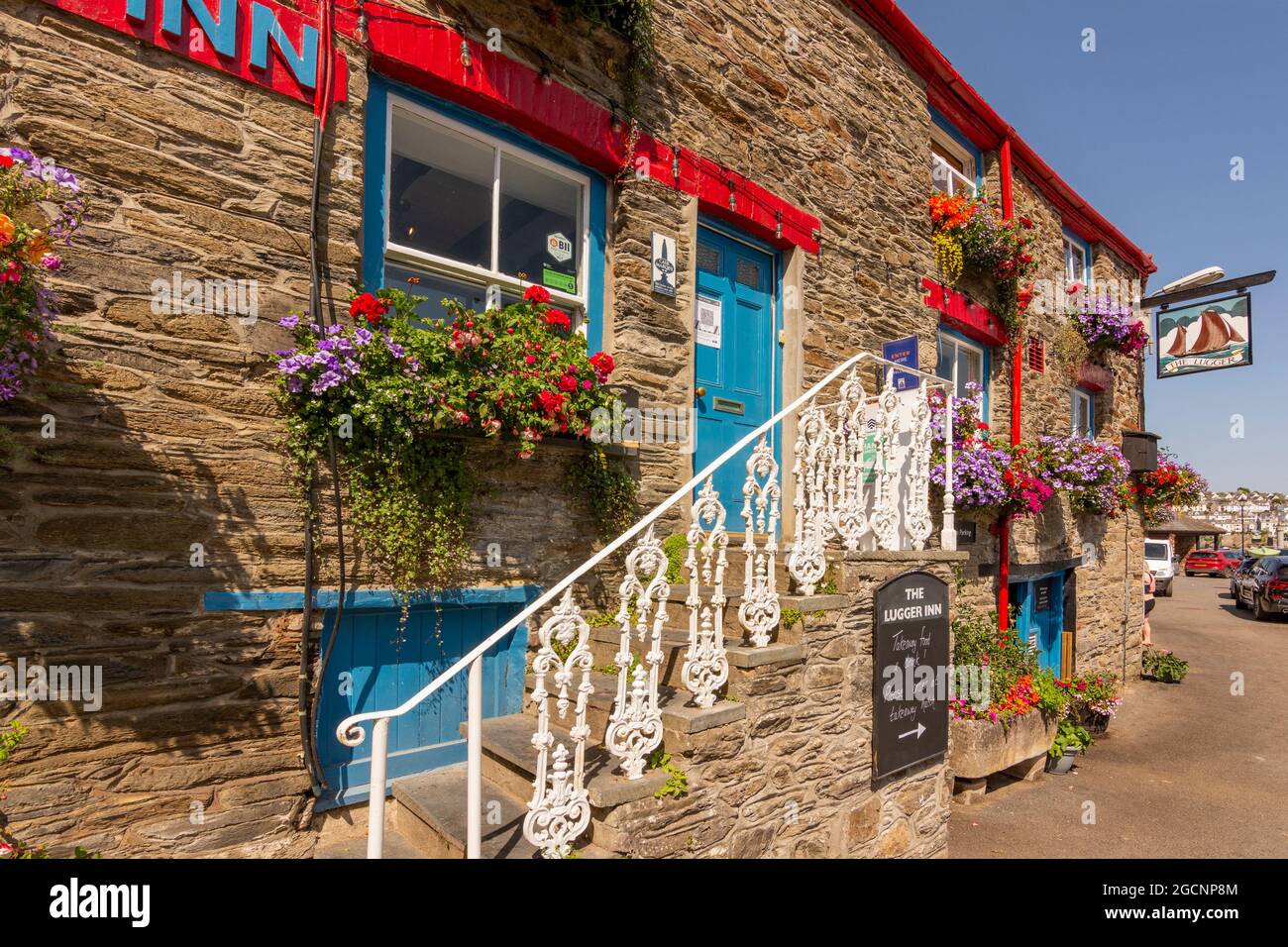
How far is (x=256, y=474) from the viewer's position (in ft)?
11.0

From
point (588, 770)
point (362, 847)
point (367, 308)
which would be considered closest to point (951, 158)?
point (367, 308)

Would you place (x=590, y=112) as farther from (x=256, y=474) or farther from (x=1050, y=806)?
(x=1050, y=806)

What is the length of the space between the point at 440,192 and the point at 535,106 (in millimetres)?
842

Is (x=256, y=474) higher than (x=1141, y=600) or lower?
higher

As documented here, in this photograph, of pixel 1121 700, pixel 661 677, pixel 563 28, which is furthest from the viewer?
pixel 1121 700

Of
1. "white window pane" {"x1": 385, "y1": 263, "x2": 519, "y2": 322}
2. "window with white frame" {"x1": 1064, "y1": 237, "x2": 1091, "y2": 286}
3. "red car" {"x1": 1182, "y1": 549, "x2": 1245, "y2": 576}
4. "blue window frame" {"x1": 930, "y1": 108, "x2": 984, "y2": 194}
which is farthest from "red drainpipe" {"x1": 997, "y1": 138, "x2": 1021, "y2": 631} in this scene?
"red car" {"x1": 1182, "y1": 549, "x2": 1245, "y2": 576}

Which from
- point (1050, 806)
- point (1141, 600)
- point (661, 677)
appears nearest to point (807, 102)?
point (661, 677)

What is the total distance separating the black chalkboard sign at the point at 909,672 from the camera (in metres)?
4.51

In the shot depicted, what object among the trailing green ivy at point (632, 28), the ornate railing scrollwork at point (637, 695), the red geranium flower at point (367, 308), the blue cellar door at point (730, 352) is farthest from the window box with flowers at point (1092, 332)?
the red geranium flower at point (367, 308)

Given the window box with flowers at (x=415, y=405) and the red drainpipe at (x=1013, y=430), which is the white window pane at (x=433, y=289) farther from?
the red drainpipe at (x=1013, y=430)

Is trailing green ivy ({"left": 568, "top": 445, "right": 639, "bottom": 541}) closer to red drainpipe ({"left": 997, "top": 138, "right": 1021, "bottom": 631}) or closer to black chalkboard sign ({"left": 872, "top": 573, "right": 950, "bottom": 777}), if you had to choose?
black chalkboard sign ({"left": 872, "top": 573, "right": 950, "bottom": 777})

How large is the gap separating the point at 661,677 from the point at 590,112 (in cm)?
374

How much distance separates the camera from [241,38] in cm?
343

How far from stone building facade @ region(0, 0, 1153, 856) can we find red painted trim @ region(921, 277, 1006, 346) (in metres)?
3.14
